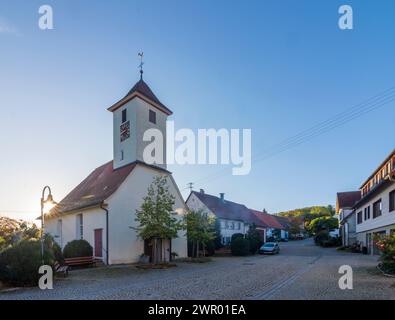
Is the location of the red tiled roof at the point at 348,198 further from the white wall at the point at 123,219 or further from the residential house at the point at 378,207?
the white wall at the point at 123,219

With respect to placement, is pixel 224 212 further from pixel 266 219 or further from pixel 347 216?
pixel 266 219

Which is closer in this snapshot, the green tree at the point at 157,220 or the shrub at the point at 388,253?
the shrub at the point at 388,253

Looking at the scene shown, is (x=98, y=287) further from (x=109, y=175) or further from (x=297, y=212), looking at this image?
(x=297, y=212)

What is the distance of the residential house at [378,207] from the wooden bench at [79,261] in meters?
16.1

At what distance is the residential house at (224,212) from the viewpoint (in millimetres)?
42219


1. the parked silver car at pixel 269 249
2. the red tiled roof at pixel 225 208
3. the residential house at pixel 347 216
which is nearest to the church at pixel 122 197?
the parked silver car at pixel 269 249

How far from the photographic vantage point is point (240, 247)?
31.8m

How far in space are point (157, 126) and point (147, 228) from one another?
9.12 metres

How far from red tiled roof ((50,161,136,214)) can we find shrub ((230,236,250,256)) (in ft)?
45.2

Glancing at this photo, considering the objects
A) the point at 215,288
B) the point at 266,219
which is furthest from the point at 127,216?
the point at 266,219

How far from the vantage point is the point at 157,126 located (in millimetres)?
26188

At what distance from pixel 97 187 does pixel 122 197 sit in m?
4.23
